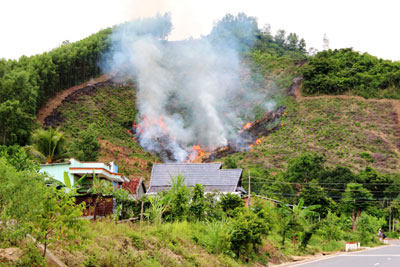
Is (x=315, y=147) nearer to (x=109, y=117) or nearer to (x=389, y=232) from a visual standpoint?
(x=389, y=232)

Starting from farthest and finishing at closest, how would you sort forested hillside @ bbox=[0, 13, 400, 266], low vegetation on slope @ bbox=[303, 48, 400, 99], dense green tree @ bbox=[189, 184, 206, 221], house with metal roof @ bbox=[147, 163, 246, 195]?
low vegetation on slope @ bbox=[303, 48, 400, 99] < house with metal roof @ bbox=[147, 163, 246, 195] < dense green tree @ bbox=[189, 184, 206, 221] < forested hillside @ bbox=[0, 13, 400, 266]

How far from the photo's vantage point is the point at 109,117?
99125 mm

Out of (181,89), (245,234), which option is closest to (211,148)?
(181,89)

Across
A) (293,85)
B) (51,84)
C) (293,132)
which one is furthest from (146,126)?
(293,85)

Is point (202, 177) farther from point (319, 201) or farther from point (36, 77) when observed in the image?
point (36, 77)

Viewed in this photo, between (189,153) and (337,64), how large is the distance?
51.0 meters

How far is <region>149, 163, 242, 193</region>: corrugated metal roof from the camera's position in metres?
40.1

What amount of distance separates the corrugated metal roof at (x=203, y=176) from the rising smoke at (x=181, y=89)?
47.1m

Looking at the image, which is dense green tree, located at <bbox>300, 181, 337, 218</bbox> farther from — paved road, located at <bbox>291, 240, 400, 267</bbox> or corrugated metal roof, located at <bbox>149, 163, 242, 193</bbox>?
paved road, located at <bbox>291, 240, 400, 267</bbox>

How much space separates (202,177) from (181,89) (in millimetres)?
82880

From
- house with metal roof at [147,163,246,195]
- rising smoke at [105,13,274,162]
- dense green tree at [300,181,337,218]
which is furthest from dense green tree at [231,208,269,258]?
rising smoke at [105,13,274,162]

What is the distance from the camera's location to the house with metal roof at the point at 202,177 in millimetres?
40000

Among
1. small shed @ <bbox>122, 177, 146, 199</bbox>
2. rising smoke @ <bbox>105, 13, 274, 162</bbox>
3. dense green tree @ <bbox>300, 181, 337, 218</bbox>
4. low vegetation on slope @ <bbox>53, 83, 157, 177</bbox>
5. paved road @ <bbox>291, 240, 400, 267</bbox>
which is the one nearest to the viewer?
paved road @ <bbox>291, 240, 400, 267</bbox>

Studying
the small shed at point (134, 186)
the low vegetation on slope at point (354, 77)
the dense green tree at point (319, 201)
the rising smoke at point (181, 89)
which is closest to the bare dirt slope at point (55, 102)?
the rising smoke at point (181, 89)
